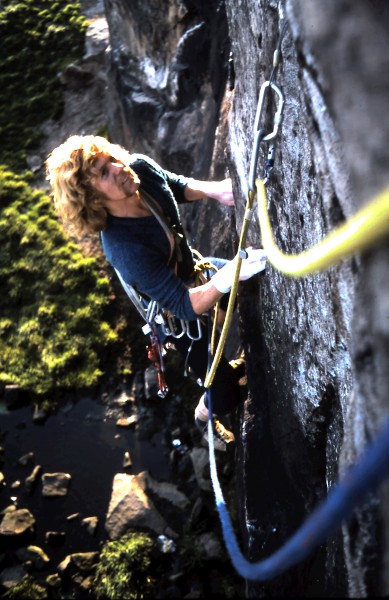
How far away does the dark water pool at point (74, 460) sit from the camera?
267 inches

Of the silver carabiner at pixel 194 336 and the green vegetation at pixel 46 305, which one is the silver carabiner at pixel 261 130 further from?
the green vegetation at pixel 46 305

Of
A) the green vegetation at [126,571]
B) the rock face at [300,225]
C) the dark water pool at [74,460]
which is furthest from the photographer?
the dark water pool at [74,460]

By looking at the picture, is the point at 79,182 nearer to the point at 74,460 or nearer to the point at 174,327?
the point at 174,327

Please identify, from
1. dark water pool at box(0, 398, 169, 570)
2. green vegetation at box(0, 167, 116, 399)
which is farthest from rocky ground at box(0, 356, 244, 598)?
green vegetation at box(0, 167, 116, 399)

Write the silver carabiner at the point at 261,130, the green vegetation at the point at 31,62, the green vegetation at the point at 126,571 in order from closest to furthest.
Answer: the silver carabiner at the point at 261,130 < the green vegetation at the point at 126,571 < the green vegetation at the point at 31,62

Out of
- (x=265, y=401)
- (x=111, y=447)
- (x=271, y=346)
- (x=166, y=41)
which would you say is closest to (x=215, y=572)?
(x=111, y=447)

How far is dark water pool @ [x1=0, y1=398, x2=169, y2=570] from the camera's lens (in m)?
6.79

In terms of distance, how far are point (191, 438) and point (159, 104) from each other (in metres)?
5.04

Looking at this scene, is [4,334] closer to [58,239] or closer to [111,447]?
[58,239]

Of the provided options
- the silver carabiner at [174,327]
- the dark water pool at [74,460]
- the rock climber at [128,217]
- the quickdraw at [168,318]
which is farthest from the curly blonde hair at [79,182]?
the dark water pool at [74,460]

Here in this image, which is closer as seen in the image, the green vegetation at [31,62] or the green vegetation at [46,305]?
the green vegetation at [46,305]

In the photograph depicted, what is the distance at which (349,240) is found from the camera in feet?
4.65

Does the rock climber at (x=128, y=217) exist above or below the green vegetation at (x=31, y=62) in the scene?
below

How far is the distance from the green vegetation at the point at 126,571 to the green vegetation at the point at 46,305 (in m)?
2.56
